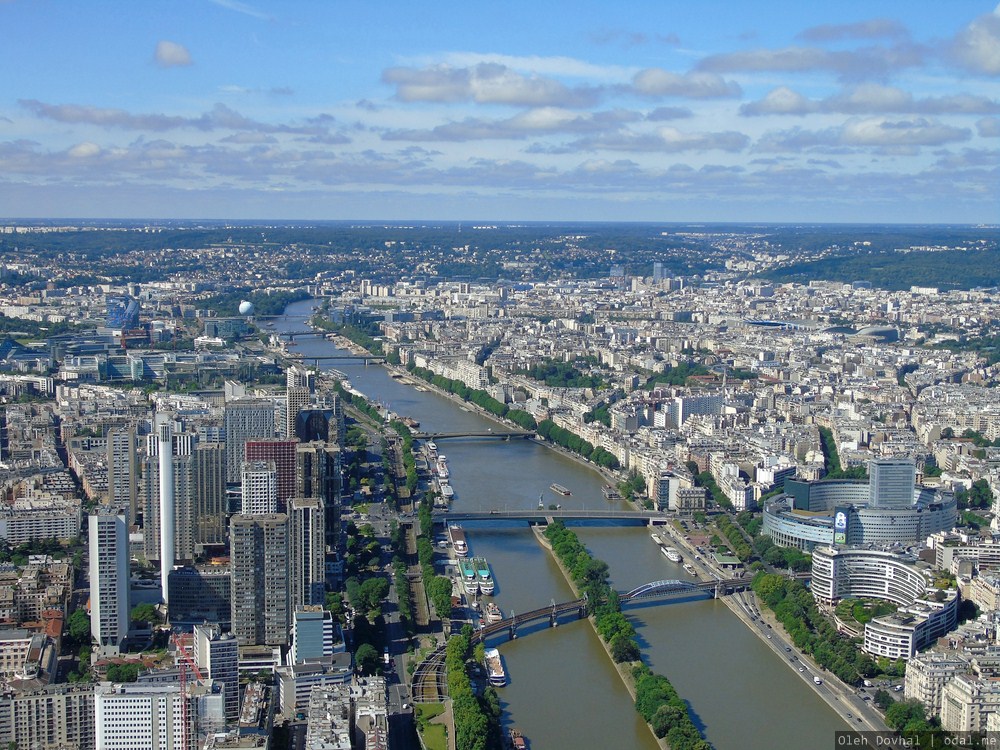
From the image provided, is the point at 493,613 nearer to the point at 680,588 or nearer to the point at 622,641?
the point at 622,641

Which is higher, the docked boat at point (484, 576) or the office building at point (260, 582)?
Answer: the office building at point (260, 582)

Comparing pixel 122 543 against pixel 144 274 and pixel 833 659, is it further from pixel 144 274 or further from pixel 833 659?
pixel 144 274

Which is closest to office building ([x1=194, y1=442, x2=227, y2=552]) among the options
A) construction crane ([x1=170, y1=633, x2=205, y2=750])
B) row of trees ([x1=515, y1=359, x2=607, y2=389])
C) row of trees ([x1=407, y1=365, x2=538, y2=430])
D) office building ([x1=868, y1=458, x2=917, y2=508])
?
construction crane ([x1=170, y1=633, x2=205, y2=750])

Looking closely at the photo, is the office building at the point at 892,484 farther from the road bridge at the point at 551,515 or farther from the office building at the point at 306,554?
the office building at the point at 306,554

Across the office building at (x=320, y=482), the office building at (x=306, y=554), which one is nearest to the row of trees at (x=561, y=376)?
the office building at (x=320, y=482)

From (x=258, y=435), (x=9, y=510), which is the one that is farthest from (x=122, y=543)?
(x=258, y=435)

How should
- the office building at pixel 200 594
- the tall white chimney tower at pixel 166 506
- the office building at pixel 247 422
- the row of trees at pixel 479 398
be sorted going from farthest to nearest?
the row of trees at pixel 479 398
the office building at pixel 247 422
the tall white chimney tower at pixel 166 506
the office building at pixel 200 594
